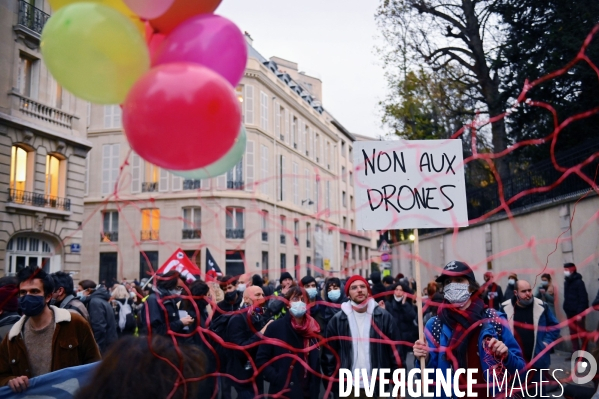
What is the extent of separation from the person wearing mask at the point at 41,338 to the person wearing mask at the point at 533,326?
3793 mm

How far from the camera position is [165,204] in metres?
29.2

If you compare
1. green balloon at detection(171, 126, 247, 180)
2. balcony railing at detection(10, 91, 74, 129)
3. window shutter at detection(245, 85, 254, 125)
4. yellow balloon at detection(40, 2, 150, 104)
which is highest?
window shutter at detection(245, 85, 254, 125)

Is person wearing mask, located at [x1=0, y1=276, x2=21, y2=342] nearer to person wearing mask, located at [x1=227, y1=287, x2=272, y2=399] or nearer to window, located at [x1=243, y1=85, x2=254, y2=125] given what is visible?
person wearing mask, located at [x1=227, y1=287, x2=272, y2=399]

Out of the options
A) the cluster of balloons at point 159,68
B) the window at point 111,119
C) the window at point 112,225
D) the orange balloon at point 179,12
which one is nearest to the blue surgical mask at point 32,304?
the cluster of balloons at point 159,68

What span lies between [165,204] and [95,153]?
4.46m

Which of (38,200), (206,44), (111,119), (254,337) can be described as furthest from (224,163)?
(111,119)

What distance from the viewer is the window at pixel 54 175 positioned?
677 inches

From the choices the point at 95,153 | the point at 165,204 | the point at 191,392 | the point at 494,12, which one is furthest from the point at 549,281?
the point at 95,153

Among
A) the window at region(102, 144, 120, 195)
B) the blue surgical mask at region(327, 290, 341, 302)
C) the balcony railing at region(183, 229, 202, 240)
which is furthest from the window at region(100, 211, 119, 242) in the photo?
the blue surgical mask at region(327, 290, 341, 302)

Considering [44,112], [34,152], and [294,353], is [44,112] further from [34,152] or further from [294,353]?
[294,353]

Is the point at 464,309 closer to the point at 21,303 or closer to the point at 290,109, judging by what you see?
the point at 21,303

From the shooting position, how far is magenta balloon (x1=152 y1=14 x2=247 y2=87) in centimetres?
234

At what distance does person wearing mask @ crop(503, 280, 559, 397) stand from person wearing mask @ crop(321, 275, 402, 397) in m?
1.43

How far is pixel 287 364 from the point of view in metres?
4.64
